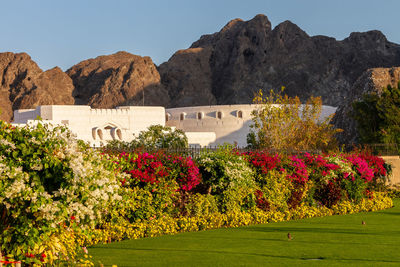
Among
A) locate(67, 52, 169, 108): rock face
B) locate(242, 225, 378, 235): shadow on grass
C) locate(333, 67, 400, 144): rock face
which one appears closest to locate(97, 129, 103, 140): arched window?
locate(333, 67, 400, 144): rock face

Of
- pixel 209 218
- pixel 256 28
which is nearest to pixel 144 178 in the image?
pixel 209 218

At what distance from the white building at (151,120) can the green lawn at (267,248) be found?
6359cm

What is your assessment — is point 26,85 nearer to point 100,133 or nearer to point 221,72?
point 221,72

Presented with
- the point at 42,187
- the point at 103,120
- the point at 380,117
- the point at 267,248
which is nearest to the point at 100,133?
the point at 103,120

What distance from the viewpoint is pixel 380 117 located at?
3866 cm

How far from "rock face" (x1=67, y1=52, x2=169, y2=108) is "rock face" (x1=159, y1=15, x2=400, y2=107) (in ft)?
22.8

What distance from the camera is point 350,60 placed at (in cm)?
15375

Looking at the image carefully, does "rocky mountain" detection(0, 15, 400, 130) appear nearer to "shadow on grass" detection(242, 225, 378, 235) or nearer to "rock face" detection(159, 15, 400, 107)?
"rock face" detection(159, 15, 400, 107)

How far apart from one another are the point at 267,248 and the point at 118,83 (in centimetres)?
13307

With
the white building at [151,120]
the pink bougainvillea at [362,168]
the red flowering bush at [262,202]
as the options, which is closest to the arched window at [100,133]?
the white building at [151,120]

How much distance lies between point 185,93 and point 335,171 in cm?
13492

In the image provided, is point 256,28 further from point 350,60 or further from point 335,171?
point 335,171

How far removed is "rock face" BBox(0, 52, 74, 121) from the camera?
13038 centimetres

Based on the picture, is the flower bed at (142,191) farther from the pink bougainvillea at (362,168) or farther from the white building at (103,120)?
the white building at (103,120)
